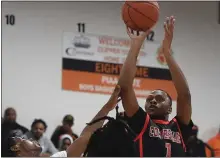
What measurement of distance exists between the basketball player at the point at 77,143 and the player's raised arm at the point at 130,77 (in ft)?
0.14

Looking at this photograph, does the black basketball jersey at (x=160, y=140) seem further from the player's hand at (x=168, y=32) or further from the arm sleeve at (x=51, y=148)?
the arm sleeve at (x=51, y=148)

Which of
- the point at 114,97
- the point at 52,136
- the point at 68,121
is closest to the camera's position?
the point at 114,97

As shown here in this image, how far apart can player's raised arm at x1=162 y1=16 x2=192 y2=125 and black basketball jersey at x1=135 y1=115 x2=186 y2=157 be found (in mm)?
102

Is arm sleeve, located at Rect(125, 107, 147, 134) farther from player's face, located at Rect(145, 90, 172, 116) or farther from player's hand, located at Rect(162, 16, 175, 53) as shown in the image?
player's hand, located at Rect(162, 16, 175, 53)

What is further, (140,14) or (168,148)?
(140,14)

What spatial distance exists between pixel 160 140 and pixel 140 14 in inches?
31.2

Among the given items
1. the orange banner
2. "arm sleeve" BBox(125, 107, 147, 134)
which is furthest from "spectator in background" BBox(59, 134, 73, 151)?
"arm sleeve" BBox(125, 107, 147, 134)

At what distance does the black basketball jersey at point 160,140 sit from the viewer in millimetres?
2924

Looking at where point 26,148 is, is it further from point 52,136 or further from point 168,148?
→ point 52,136

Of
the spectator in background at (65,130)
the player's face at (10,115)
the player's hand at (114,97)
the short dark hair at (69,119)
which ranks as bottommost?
the spectator in background at (65,130)

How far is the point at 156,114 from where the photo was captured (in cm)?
325

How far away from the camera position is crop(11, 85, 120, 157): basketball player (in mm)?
2639

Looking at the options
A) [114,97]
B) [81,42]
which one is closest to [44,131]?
[81,42]

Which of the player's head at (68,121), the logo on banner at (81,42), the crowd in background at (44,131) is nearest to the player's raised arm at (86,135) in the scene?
the crowd in background at (44,131)
